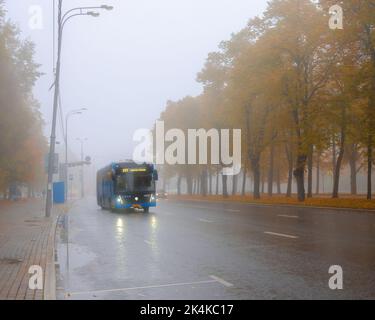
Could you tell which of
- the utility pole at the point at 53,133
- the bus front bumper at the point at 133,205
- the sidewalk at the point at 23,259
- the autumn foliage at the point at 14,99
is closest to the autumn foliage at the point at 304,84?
the bus front bumper at the point at 133,205

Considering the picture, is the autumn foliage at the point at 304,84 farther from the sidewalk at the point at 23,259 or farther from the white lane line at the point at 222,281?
the white lane line at the point at 222,281

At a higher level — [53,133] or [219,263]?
[53,133]

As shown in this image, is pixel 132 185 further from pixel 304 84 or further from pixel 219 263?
pixel 219 263

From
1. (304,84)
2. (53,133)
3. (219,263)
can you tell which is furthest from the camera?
(304,84)


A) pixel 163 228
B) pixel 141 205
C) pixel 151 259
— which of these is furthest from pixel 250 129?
pixel 151 259

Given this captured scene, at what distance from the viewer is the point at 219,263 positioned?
39.9 ft

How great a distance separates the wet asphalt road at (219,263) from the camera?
9.08 m

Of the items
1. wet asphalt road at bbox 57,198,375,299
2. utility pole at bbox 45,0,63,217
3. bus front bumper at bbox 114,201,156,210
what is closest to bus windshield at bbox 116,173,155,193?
bus front bumper at bbox 114,201,156,210

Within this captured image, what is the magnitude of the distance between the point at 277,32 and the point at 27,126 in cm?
2327

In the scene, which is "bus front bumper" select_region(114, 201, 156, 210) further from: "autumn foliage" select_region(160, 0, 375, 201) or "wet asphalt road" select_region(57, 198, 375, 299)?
"wet asphalt road" select_region(57, 198, 375, 299)

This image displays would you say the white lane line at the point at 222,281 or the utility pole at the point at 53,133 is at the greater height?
the utility pole at the point at 53,133

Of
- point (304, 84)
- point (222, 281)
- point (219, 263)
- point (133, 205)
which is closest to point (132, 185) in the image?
point (133, 205)
